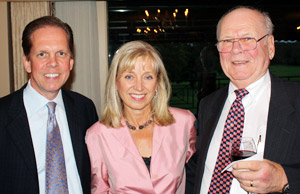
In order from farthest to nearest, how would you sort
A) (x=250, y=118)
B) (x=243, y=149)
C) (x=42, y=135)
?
(x=42, y=135)
(x=250, y=118)
(x=243, y=149)

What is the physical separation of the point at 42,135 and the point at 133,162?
644mm

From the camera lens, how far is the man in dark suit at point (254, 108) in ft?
4.97

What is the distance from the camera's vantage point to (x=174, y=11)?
20.4 ft

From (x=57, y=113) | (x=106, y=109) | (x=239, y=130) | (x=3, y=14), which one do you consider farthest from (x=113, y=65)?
(x=3, y=14)

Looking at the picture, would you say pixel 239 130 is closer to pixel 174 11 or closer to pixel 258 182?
pixel 258 182

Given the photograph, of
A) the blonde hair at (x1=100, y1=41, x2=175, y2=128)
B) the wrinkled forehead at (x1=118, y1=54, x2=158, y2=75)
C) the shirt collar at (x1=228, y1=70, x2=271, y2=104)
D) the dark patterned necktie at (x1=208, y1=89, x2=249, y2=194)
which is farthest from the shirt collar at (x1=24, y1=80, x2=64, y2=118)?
the shirt collar at (x1=228, y1=70, x2=271, y2=104)

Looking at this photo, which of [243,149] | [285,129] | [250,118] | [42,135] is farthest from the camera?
[42,135]

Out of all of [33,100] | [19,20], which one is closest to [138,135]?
[33,100]

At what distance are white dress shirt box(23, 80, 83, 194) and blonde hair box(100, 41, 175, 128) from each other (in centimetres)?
31

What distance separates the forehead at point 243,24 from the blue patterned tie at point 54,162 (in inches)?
51.1

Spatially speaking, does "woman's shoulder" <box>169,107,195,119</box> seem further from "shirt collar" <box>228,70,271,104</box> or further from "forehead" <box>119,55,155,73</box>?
"shirt collar" <box>228,70,271,104</box>

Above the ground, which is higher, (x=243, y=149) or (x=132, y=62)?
(x=132, y=62)

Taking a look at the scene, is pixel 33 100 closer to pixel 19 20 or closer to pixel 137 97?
pixel 137 97

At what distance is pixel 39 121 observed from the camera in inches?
75.8
